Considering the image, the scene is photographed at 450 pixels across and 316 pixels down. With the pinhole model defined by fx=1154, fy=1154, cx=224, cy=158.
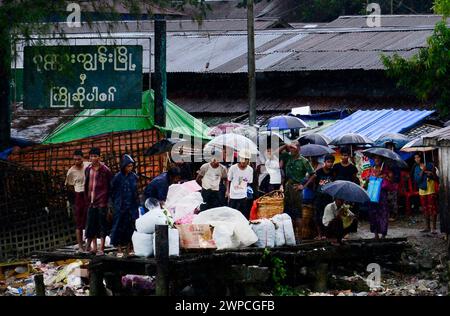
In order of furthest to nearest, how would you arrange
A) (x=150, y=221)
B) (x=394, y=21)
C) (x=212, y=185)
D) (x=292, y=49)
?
(x=394, y=21) < (x=292, y=49) < (x=212, y=185) < (x=150, y=221)

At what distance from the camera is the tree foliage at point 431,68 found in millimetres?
23359

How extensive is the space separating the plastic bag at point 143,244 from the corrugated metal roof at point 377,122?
30.7 feet

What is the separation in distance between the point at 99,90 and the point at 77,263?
14.9ft

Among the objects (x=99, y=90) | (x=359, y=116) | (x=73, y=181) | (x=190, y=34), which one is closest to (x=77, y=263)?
(x=73, y=181)

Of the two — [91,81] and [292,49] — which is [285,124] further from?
[292,49]

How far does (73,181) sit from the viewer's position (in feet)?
57.1

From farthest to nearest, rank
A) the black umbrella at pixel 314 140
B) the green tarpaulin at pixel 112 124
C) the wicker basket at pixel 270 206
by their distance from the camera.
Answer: the green tarpaulin at pixel 112 124 < the black umbrella at pixel 314 140 < the wicker basket at pixel 270 206

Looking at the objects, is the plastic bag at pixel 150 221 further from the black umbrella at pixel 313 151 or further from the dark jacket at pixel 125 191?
the black umbrella at pixel 313 151

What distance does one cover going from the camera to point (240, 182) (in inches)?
702

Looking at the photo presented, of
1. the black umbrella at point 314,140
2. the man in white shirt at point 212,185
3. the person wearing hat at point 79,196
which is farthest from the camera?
the black umbrella at point 314,140

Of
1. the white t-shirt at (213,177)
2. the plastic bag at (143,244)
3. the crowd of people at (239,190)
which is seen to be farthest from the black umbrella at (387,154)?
the plastic bag at (143,244)

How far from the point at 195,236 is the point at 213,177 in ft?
8.94

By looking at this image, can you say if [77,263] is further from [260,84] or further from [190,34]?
[190,34]

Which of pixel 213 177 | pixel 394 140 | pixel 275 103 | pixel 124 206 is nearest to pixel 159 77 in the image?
pixel 213 177
